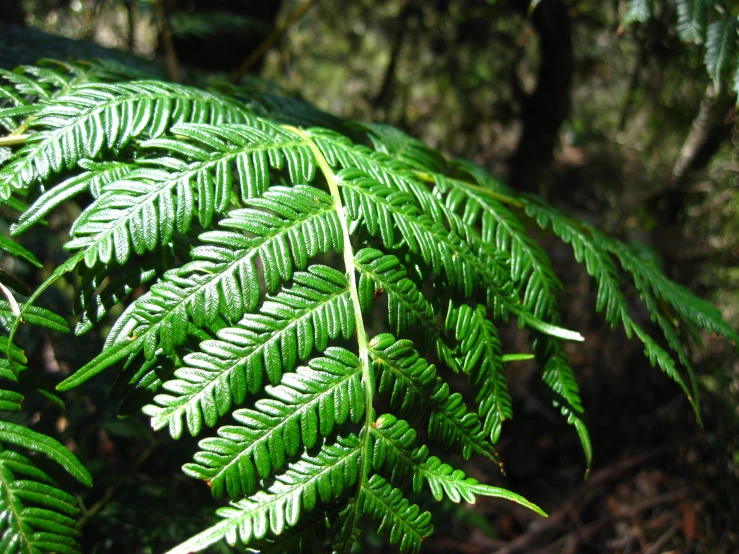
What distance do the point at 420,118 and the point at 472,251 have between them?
2610mm

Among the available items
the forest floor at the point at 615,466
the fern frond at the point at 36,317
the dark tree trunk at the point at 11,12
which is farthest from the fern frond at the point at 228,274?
the dark tree trunk at the point at 11,12

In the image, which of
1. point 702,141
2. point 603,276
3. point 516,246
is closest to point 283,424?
point 516,246

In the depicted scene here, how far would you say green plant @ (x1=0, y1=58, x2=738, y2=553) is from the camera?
75 cm

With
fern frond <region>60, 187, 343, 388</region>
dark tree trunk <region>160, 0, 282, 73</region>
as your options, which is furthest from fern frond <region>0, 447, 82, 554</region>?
dark tree trunk <region>160, 0, 282, 73</region>

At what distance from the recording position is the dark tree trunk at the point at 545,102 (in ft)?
8.71

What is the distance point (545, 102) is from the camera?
9.50 feet

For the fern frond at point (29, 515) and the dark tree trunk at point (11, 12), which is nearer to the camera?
the fern frond at point (29, 515)

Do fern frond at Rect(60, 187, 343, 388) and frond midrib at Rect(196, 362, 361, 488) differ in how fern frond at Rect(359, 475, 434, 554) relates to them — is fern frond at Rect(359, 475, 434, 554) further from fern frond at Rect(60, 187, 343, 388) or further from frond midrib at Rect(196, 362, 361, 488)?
fern frond at Rect(60, 187, 343, 388)

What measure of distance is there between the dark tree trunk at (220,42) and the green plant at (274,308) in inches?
63.6

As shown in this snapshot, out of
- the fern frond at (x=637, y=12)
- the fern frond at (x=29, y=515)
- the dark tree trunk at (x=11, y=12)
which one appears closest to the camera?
the fern frond at (x=29, y=515)

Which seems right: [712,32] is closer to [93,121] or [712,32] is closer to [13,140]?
[93,121]

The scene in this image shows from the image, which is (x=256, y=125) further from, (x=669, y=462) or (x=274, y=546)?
(x=669, y=462)

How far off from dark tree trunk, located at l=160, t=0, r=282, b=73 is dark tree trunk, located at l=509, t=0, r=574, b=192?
1.30 m

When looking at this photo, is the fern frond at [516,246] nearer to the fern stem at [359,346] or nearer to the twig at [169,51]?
the fern stem at [359,346]
